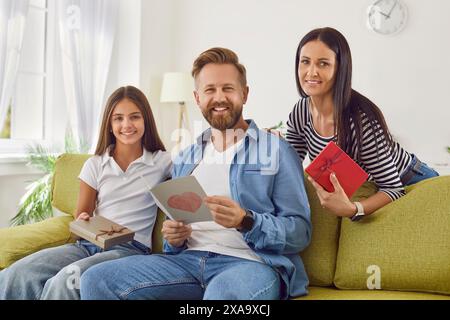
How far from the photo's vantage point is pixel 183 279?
1483 millimetres

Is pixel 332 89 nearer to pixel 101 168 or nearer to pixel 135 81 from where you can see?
pixel 101 168

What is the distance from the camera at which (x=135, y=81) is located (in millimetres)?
4441

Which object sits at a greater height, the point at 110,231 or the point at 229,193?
the point at 229,193

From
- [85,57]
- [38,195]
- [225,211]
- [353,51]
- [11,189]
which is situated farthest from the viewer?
[353,51]

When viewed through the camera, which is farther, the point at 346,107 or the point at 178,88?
the point at 178,88

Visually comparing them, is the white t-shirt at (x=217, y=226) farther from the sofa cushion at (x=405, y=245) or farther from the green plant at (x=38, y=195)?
the green plant at (x=38, y=195)

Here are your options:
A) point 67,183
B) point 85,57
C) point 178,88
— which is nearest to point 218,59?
point 67,183

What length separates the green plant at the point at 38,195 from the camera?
324 centimetres

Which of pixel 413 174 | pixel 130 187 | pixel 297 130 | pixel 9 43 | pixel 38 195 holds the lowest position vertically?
pixel 38 195

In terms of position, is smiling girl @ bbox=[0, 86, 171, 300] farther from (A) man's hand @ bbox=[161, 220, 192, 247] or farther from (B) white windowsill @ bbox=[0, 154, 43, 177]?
(B) white windowsill @ bbox=[0, 154, 43, 177]

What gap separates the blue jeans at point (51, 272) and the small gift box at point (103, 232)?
81mm

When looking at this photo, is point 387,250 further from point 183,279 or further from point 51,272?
point 51,272

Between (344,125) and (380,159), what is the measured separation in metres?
0.16

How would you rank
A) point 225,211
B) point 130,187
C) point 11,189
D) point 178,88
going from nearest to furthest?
point 225,211 → point 130,187 → point 11,189 → point 178,88
